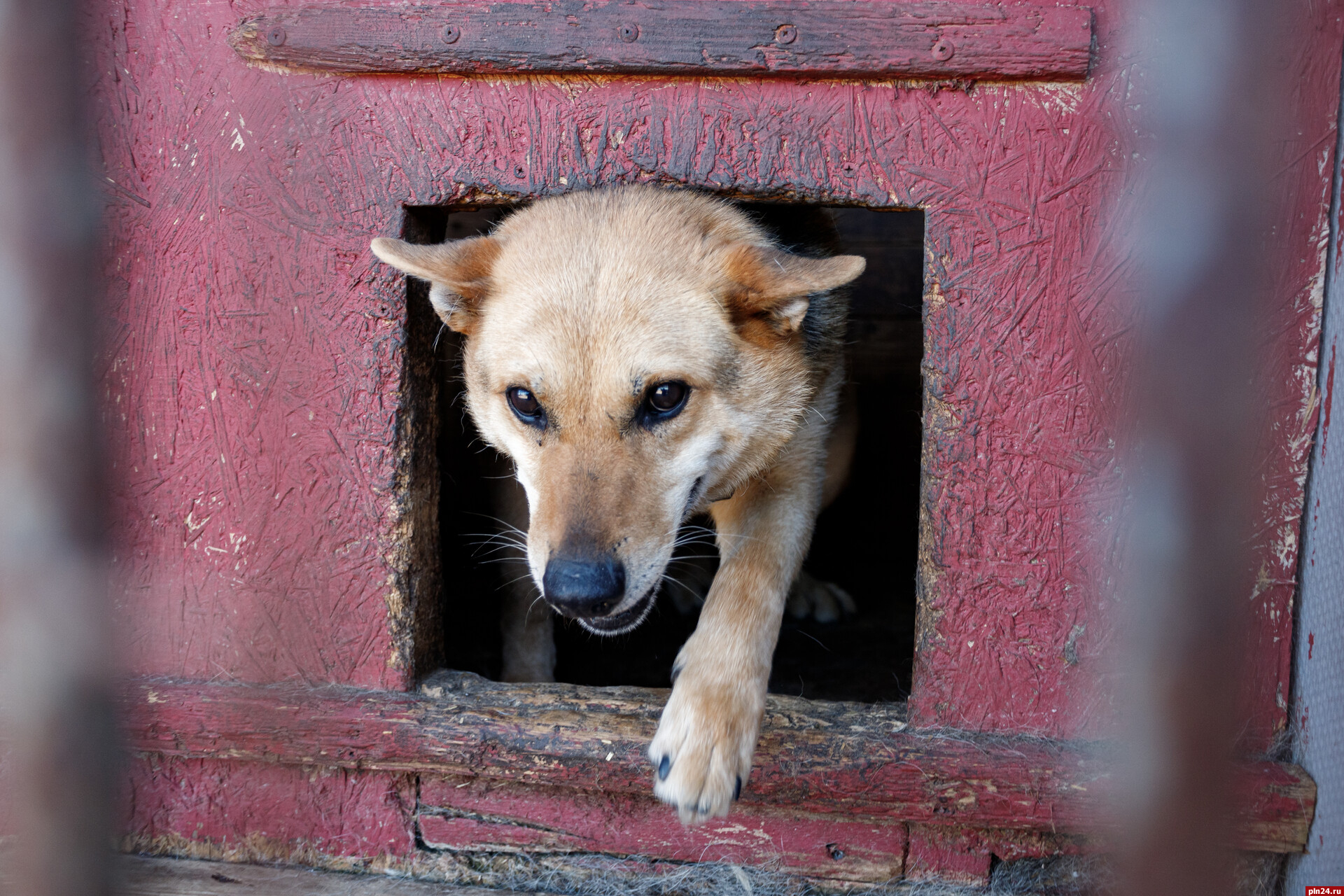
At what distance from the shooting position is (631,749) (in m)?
2.27

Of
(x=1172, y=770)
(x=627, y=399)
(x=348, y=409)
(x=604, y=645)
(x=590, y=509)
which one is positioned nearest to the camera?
(x=1172, y=770)

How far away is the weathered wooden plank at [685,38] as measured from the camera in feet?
6.54

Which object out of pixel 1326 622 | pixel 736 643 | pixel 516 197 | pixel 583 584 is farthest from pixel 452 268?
pixel 1326 622

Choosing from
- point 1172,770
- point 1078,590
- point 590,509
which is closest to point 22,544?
point 1172,770

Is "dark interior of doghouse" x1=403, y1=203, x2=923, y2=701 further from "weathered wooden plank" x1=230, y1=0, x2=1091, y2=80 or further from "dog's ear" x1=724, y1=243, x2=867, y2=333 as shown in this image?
"dog's ear" x1=724, y1=243, x2=867, y2=333

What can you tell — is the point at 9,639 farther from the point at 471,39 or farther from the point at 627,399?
the point at 471,39

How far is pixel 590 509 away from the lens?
201 cm

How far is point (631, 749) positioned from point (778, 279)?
1.29 meters

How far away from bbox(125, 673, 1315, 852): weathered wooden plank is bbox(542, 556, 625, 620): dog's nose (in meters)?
0.52

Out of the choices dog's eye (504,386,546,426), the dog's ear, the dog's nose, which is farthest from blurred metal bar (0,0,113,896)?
the dog's ear

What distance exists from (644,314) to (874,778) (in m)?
1.32

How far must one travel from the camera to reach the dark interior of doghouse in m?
3.19

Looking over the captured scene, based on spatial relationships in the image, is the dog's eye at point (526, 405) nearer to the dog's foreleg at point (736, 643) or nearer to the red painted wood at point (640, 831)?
the dog's foreleg at point (736, 643)

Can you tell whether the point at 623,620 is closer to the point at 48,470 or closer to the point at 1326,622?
the point at 48,470
